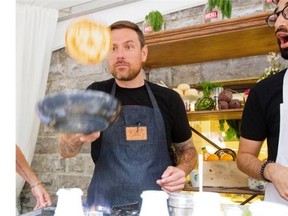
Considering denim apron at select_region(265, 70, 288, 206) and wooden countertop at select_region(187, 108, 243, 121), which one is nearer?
denim apron at select_region(265, 70, 288, 206)

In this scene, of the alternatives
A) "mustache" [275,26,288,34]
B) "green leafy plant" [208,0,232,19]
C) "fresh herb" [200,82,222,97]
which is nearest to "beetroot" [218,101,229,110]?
"fresh herb" [200,82,222,97]

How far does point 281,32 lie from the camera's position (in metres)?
0.89

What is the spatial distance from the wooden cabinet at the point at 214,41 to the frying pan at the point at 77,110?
1.27 metres

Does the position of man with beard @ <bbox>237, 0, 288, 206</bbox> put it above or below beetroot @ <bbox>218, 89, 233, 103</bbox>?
below

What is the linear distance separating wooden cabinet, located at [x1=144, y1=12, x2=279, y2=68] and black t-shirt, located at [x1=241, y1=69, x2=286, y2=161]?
0.47m

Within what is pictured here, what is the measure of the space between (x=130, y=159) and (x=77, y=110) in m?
0.55

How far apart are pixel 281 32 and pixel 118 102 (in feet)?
2.16

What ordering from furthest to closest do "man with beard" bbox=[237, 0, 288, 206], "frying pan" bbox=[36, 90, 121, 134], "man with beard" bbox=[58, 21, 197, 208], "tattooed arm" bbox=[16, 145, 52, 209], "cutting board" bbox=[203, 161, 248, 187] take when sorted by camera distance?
"cutting board" bbox=[203, 161, 248, 187]
"man with beard" bbox=[237, 0, 288, 206]
"man with beard" bbox=[58, 21, 197, 208]
"tattooed arm" bbox=[16, 145, 52, 209]
"frying pan" bbox=[36, 90, 121, 134]

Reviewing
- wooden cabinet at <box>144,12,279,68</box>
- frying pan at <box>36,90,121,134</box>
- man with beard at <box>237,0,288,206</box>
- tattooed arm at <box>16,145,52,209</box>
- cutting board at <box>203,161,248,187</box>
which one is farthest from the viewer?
cutting board at <box>203,161,248,187</box>

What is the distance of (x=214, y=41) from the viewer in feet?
Answer: 5.54

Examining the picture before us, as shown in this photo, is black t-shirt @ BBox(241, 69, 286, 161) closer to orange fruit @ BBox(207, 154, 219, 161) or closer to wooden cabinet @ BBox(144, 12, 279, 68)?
wooden cabinet @ BBox(144, 12, 279, 68)

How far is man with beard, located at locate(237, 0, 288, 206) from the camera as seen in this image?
38.3 inches
